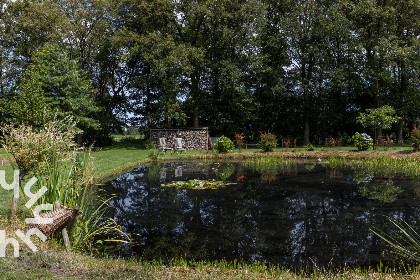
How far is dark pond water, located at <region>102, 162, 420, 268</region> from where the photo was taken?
15.2 feet

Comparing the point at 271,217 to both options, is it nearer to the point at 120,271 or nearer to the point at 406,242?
the point at 406,242

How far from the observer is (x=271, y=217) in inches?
252

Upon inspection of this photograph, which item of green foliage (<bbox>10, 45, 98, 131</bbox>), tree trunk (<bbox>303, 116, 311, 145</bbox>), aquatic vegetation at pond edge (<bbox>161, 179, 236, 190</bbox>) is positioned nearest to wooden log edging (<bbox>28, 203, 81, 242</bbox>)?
aquatic vegetation at pond edge (<bbox>161, 179, 236, 190</bbox>)

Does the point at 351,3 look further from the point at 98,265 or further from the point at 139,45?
the point at 98,265

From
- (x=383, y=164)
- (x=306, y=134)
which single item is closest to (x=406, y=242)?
(x=383, y=164)

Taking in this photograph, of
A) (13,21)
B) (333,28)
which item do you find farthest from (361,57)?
(13,21)

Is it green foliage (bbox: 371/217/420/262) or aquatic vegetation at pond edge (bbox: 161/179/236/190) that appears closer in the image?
green foliage (bbox: 371/217/420/262)

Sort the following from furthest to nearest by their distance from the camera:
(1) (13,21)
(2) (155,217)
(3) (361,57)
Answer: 1. (1) (13,21)
2. (3) (361,57)
3. (2) (155,217)

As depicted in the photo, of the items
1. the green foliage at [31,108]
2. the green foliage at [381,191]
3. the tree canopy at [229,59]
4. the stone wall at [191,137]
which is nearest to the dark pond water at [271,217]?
the green foliage at [381,191]

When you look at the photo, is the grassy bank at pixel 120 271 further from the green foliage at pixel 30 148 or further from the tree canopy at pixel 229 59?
the tree canopy at pixel 229 59

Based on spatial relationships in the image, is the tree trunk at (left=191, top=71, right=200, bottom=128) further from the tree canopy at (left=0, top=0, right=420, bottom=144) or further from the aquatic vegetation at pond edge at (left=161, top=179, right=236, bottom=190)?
the aquatic vegetation at pond edge at (left=161, top=179, right=236, bottom=190)

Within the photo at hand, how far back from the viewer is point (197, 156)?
1812 centimetres

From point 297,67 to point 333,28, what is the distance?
4.53 meters

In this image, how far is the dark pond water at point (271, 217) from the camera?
183 inches
